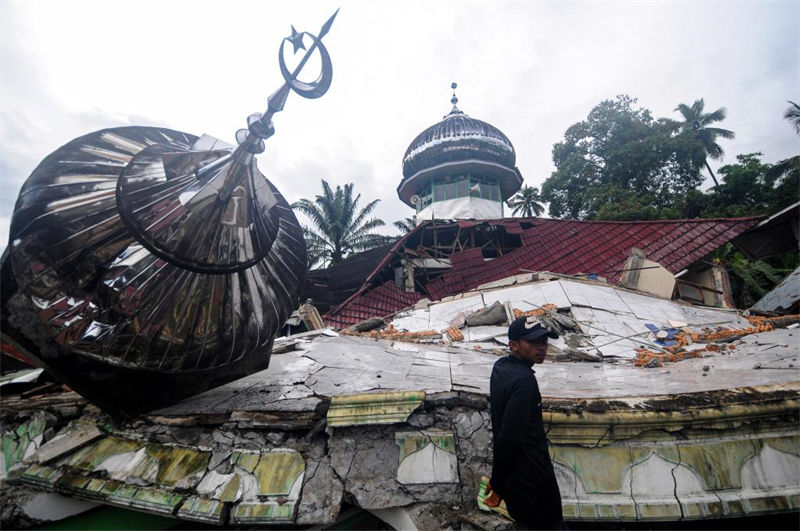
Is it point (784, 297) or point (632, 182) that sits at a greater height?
point (632, 182)

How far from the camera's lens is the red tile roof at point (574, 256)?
36.7ft

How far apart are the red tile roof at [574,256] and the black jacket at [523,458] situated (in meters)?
9.44

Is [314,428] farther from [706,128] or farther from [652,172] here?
[706,128]

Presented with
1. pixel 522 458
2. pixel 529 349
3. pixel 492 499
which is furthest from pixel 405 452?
pixel 529 349

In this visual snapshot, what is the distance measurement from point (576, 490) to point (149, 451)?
287 centimetres

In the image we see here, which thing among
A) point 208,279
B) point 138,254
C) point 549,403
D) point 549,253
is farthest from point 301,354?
point 549,253

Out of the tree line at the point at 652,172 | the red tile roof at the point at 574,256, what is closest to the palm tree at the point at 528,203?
the tree line at the point at 652,172

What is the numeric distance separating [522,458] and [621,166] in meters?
28.3

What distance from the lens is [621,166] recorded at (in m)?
24.9

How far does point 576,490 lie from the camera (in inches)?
86.0

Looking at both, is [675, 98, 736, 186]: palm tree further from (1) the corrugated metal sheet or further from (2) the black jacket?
(2) the black jacket

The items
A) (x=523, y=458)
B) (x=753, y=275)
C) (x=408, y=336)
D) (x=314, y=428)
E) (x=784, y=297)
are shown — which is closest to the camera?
(x=523, y=458)

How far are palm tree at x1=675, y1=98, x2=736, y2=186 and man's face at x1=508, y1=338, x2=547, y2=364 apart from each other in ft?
116

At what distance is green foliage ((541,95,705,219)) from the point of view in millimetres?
23422
